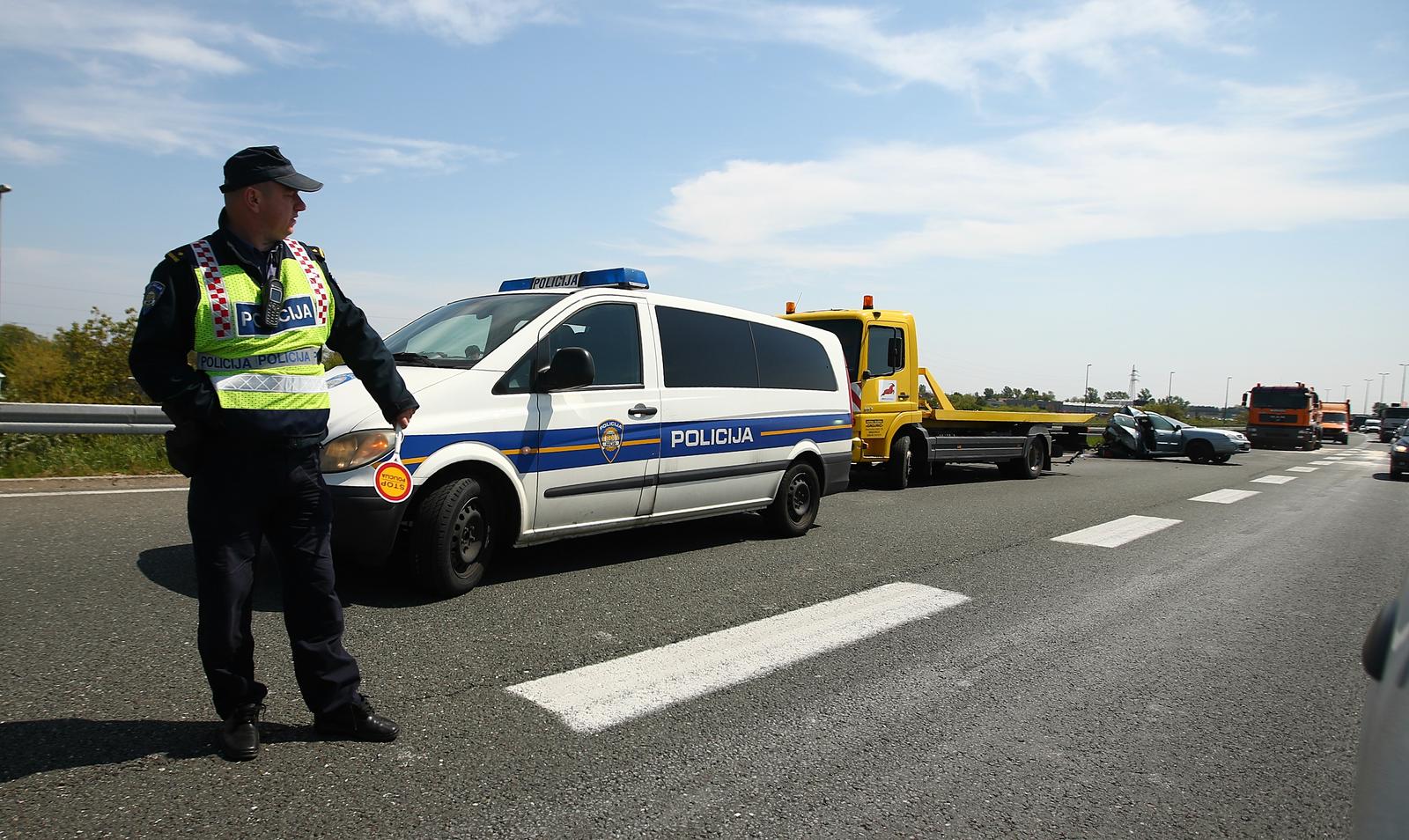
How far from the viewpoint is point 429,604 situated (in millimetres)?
4641

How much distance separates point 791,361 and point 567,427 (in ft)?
8.65

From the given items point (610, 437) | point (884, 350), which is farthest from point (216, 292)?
point (884, 350)

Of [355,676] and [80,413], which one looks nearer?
[355,676]

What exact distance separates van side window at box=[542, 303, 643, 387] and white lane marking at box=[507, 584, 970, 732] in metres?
1.84

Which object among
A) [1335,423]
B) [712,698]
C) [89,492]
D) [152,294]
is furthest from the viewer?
[1335,423]

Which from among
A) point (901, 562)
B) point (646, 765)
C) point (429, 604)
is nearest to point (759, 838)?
point (646, 765)

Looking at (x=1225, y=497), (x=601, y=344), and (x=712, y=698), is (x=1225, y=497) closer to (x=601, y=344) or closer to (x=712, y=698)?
(x=601, y=344)

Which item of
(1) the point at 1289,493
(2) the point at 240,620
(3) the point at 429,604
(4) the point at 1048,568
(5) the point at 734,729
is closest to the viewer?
(2) the point at 240,620

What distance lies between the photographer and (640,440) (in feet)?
18.7

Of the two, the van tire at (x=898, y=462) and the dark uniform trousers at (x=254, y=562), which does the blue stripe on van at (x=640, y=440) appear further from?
the van tire at (x=898, y=462)

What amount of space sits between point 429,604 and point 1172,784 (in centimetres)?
345

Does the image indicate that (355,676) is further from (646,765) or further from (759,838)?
(759,838)

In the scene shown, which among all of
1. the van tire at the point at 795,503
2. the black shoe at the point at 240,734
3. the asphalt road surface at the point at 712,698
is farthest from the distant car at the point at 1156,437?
the black shoe at the point at 240,734

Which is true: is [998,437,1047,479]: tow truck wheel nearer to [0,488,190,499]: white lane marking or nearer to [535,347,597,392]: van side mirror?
[535,347,597,392]: van side mirror
